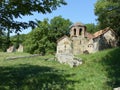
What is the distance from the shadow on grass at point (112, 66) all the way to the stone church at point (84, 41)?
33541mm

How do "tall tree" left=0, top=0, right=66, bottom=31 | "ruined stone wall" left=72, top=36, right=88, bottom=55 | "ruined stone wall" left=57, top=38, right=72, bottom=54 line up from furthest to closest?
"ruined stone wall" left=57, top=38, right=72, bottom=54 → "ruined stone wall" left=72, top=36, right=88, bottom=55 → "tall tree" left=0, top=0, right=66, bottom=31

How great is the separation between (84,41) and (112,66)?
48312mm

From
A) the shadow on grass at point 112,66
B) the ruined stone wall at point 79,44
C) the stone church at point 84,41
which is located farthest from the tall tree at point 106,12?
the shadow on grass at point 112,66

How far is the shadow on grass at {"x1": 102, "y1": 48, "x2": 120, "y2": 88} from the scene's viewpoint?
64.1 ft

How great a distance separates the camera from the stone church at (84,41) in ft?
217

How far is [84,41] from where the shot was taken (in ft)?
245

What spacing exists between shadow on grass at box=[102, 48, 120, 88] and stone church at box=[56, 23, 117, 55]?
33.5m

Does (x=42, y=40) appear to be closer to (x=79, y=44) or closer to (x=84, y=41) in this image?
(x=79, y=44)

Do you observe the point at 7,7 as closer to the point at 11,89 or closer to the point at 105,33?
the point at 11,89

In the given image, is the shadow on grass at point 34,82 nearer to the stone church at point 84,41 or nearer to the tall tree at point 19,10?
the tall tree at point 19,10

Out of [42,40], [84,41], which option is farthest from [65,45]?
[42,40]

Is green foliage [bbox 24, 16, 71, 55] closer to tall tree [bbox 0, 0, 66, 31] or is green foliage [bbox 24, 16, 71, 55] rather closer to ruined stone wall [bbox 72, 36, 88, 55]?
ruined stone wall [bbox 72, 36, 88, 55]

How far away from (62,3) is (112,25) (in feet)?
165

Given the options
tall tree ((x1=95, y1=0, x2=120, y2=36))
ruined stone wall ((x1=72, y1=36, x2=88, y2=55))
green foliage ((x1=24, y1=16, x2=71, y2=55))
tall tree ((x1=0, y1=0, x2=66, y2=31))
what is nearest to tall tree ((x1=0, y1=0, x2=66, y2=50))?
tall tree ((x1=0, y1=0, x2=66, y2=31))
